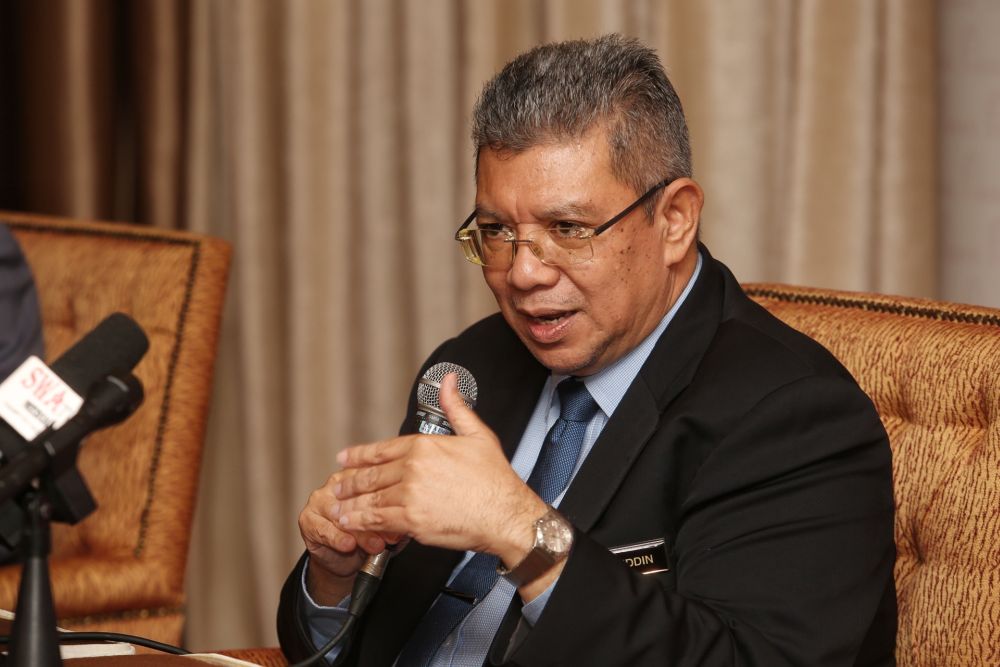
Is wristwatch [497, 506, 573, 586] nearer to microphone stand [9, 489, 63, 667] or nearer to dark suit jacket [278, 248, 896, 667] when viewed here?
dark suit jacket [278, 248, 896, 667]

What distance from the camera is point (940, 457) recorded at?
189 centimetres

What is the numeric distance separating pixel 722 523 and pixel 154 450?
150 cm

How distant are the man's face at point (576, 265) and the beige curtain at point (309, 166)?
98 cm

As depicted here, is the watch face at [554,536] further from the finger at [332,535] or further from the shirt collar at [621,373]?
the shirt collar at [621,373]

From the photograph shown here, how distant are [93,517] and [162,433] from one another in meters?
0.25

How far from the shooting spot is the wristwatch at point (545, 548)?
61.4 inches

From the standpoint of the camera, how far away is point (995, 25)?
268cm

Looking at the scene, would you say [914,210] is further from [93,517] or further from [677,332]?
[93,517]

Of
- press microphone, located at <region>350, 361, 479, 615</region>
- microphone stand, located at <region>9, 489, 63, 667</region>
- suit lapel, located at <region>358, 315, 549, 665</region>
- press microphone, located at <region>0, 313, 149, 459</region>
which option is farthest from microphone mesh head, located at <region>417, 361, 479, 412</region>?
microphone stand, located at <region>9, 489, 63, 667</region>

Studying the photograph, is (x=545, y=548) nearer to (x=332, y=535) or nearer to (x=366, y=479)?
(x=366, y=479)

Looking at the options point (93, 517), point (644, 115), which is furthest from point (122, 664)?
point (93, 517)

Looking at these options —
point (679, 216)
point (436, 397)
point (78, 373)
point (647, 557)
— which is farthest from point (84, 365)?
point (679, 216)

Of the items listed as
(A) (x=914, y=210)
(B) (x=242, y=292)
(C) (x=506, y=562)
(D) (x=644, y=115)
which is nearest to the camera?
(C) (x=506, y=562)

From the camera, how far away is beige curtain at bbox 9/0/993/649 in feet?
9.46
